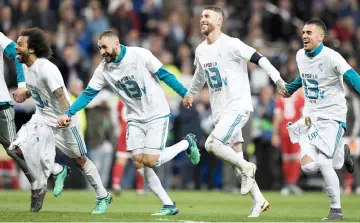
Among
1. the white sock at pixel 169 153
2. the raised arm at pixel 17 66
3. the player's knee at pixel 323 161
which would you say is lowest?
the player's knee at pixel 323 161

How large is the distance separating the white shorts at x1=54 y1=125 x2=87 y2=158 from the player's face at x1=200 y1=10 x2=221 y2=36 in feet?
7.60

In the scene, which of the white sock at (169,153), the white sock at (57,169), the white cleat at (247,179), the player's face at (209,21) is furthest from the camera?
the white sock at (57,169)

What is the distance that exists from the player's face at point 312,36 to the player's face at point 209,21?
1.26 meters

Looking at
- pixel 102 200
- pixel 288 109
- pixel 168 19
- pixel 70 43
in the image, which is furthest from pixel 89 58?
pixel 102 200

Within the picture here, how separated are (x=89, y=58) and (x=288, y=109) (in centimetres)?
575

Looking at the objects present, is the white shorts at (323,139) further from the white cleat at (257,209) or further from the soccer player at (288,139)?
the soccer player at (288,139)

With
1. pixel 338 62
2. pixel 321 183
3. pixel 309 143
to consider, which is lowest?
pixel 321 183

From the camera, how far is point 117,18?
2675cm

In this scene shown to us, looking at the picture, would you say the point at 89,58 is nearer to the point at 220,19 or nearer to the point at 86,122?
the point at 86,122

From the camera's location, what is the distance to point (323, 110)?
13883mm

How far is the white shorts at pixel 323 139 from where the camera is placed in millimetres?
13734

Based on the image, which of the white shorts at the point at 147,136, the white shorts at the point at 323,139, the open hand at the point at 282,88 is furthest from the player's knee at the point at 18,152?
the white shorts at the point at 323,139

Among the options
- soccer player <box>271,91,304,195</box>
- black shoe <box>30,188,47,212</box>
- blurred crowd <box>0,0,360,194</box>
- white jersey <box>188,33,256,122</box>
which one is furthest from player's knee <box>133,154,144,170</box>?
soccer player <box>271,91,304,195</box>

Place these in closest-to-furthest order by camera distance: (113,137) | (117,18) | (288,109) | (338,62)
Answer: (338,62)
(288,109)
(113,137)
(117,18)
